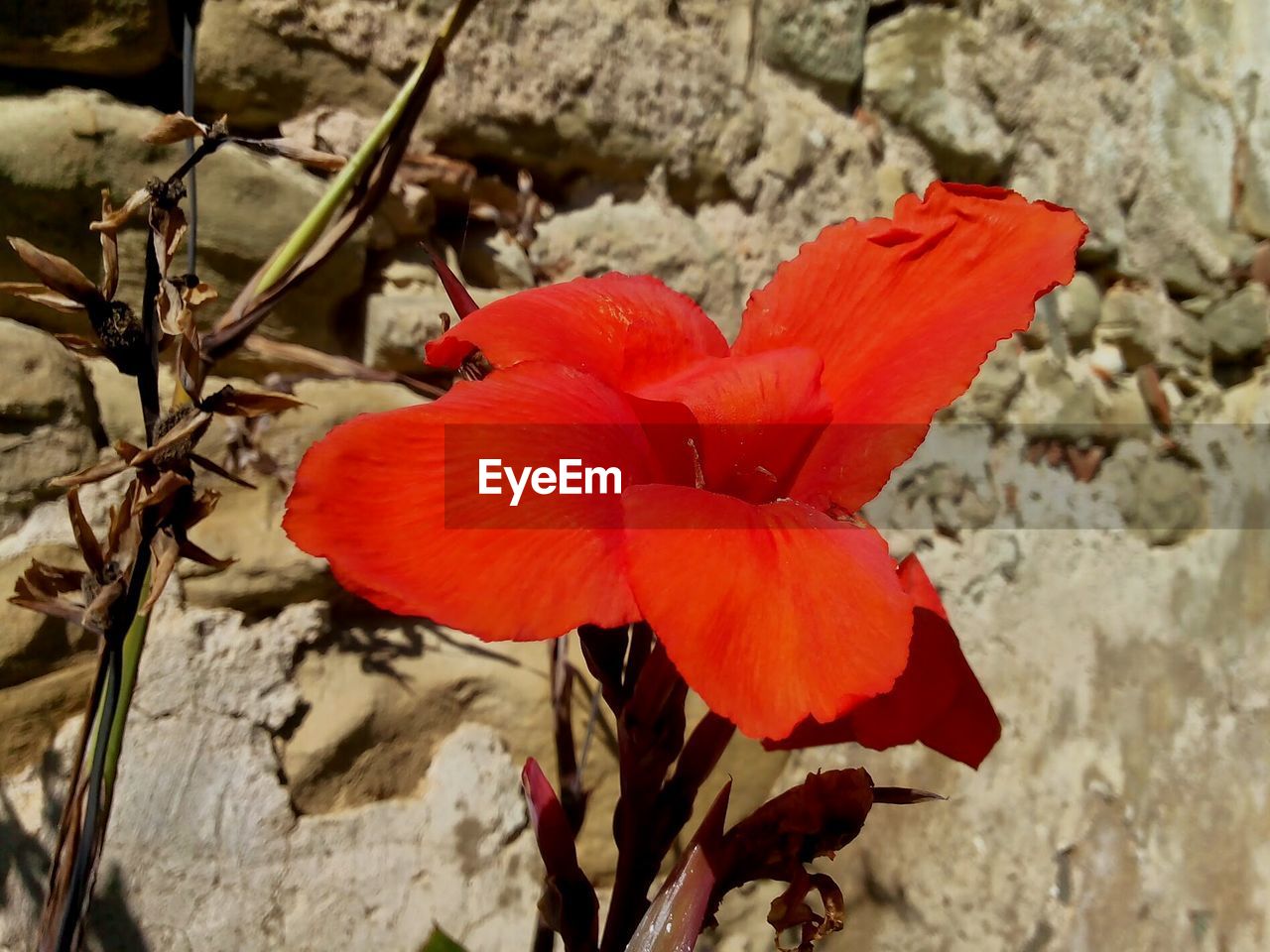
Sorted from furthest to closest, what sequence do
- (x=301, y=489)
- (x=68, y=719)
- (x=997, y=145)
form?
(x=997, y=145) → (x=68, y=719) → (x=301, y=489)

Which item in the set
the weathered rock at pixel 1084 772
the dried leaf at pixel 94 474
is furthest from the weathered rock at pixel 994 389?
the dried leaf at pixel 94 474

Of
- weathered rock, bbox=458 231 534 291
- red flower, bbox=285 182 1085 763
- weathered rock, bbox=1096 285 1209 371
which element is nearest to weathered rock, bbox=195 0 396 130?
weathered rock, bbox=458 231 534 291

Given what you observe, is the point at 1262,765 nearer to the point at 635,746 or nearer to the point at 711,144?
the point at 711,144

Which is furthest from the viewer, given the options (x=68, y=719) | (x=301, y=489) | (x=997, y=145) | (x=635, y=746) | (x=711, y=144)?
(x=997, y=145)

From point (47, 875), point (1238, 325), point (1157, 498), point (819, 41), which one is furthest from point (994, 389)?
point (47, 875)

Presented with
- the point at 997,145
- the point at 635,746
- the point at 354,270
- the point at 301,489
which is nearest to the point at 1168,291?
the point at 997,145

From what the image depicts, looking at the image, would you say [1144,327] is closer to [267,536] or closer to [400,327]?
[400,327]
